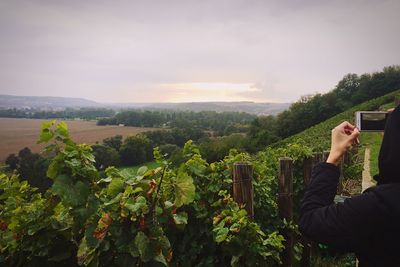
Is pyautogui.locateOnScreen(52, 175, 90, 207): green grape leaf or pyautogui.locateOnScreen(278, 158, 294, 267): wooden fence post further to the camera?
pyautogui.locateOnScreen(278, 158, 294, 267): wooden fence post

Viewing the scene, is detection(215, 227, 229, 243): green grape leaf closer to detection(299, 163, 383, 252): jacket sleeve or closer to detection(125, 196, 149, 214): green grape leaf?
detection(125, 196, 149, 214): green grape leaf

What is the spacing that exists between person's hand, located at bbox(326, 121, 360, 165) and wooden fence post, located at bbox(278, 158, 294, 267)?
8.08 feet

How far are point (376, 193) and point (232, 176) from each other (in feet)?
7.62

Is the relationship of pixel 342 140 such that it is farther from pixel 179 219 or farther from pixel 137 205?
pixel 179 219

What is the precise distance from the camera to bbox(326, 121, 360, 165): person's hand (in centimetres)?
184

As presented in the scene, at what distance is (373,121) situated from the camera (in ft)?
7.20

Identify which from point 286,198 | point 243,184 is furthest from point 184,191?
point 286,198

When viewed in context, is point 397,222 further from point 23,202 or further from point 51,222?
point 23,202

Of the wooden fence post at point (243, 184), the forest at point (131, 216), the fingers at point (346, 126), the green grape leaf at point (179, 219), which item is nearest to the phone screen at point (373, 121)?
the fingers at point (346, 126)

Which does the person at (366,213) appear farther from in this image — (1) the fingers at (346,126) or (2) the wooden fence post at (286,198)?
(2) the wooden fence post at (286,198)

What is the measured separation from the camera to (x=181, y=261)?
3.26 metres

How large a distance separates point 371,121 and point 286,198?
2447 millimetres

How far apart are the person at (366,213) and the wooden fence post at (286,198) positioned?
253 centimetres

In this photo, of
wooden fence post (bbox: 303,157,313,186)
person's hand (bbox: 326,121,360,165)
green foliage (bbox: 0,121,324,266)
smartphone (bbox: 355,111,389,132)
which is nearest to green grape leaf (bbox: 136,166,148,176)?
green foliage (bbox: 0,121,324,266)
